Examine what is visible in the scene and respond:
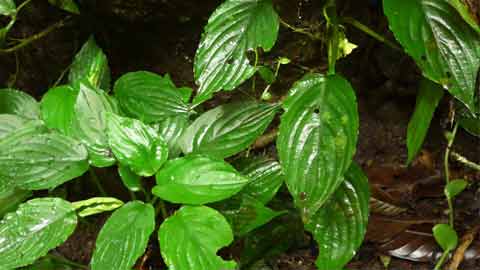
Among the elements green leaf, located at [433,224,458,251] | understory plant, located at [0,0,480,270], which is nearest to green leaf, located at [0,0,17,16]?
understory plant, located at [0,0,480,270]

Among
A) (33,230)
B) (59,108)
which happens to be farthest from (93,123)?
(33,230)

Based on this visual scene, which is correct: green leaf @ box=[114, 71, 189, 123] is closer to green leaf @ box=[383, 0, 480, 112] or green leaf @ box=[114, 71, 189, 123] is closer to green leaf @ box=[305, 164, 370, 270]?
green leaf @ box=[305, 164, 370, 270]

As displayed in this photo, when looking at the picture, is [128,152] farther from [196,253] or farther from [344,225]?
[344,225]

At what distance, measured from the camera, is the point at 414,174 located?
68.8 inches

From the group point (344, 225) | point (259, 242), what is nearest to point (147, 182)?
point (259, 242)

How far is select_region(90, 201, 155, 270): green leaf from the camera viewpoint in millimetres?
1121

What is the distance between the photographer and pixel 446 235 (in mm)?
1503

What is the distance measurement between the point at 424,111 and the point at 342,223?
361mm

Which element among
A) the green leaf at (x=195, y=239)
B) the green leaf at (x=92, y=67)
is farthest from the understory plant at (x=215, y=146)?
the green leaf at (x=92, y=67)

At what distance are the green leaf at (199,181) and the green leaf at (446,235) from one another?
68cm

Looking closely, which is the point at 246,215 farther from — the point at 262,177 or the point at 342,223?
the point at 342,223

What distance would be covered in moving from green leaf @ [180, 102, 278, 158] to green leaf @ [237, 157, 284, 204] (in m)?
0.09

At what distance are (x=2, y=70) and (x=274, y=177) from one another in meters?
1.06

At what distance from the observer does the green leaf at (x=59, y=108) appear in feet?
4.36
